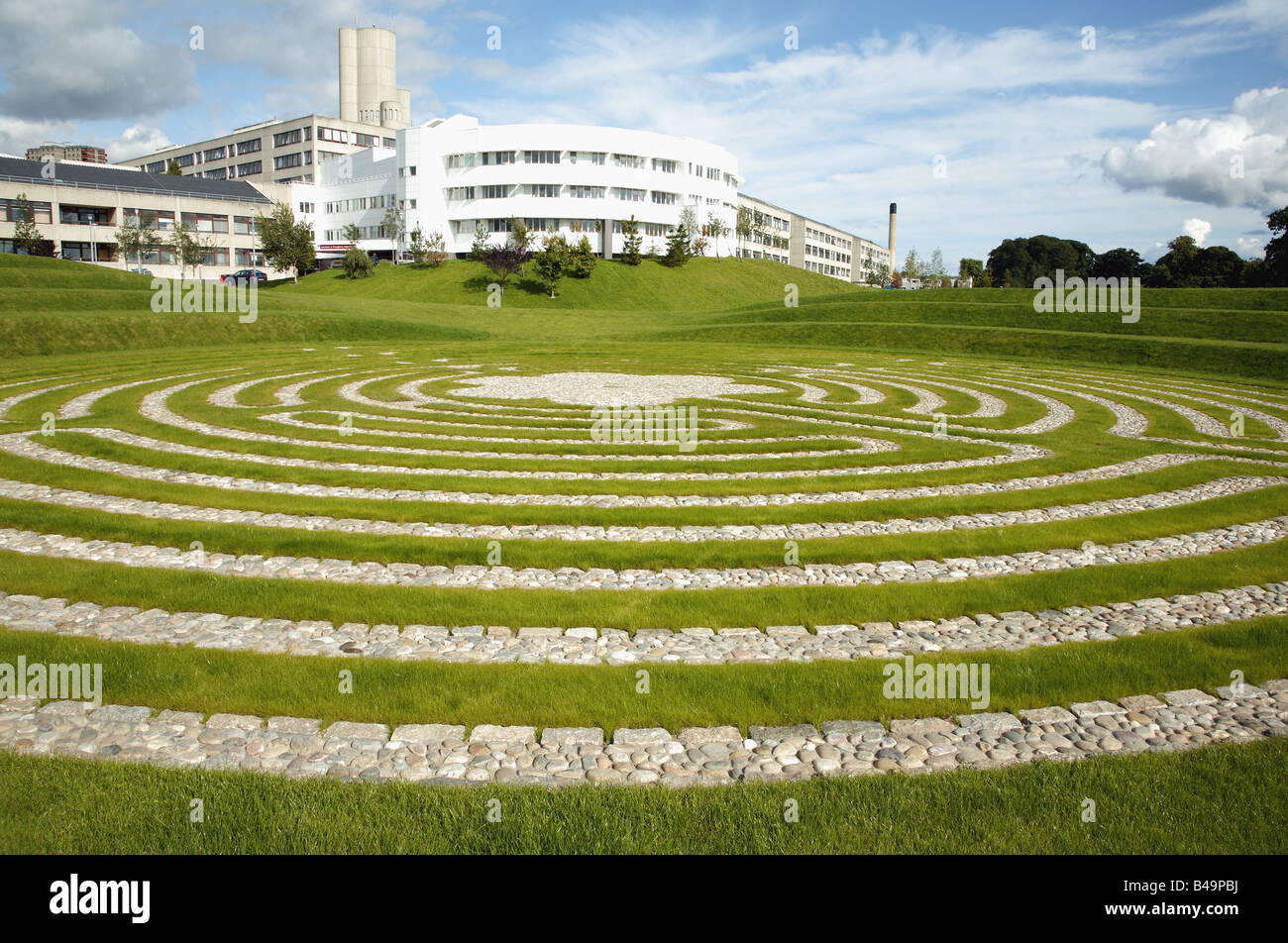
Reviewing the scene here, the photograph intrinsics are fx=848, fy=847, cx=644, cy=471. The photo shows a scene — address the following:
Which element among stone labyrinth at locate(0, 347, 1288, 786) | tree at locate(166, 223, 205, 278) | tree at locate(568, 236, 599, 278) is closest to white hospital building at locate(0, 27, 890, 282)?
tree at locate(166, 223, 205, 278)

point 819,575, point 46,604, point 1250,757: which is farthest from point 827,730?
point 46,604

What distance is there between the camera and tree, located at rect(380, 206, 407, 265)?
103 metres

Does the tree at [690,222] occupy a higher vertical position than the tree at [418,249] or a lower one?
higher

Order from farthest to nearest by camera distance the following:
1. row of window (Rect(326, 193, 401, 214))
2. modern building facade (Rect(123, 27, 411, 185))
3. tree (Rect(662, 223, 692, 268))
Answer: modern building facade (Rect(123, 27, 411, 185)) < row of window (Rect(326, 193, 401, 214)) < tree (Rect(662, 223, 692, 268))

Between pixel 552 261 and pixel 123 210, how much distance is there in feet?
178

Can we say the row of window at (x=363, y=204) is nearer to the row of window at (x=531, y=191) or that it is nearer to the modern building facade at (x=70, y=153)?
the row of window at (x=531, y=191)

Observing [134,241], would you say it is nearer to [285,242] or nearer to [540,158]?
[285,242]

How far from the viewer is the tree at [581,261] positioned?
287ft

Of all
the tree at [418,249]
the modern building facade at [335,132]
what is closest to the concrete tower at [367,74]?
the modern building facade at [335,132]

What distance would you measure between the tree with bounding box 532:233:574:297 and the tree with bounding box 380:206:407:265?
2729 cm

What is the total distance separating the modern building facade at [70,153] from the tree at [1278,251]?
536 feet

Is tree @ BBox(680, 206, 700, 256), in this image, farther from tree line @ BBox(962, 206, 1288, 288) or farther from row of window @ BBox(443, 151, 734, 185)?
tree line @ BBox(962, 206, 1288, 288)

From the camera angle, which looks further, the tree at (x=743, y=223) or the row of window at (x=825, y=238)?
the row of window at (x=825, y=238)

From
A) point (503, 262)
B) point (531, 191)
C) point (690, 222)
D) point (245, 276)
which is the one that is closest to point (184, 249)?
point (245, 276)
